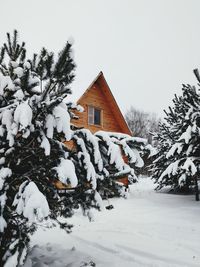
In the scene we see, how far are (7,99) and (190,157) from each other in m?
9.02

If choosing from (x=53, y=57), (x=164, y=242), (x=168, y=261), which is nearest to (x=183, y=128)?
(x=164, y=242)

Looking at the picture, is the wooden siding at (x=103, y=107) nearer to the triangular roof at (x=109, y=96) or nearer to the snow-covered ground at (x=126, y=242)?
the triangular roof at (x=109, y=96)

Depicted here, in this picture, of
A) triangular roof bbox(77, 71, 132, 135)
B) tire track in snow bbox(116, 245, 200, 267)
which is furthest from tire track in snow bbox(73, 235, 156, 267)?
triangular roof bbox(77, 71, 132, 135)

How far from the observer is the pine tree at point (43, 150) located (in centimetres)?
314

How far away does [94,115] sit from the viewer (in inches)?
688

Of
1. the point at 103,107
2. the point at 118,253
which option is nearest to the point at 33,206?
the point at 118,253

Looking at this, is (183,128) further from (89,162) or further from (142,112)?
(142,112)

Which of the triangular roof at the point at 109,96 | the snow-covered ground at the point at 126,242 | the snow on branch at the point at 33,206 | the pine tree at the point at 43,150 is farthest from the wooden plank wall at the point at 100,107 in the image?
the snow on branch at the point at 33,206

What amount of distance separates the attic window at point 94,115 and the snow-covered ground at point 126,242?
767cm

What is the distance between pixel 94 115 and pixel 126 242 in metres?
11.7

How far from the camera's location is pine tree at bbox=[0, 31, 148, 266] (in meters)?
3.14

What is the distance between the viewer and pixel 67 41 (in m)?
3.34

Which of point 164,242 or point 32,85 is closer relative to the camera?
point 32,85

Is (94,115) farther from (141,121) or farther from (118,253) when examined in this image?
(141,121)
